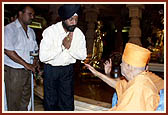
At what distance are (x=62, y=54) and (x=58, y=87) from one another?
1.15 feet

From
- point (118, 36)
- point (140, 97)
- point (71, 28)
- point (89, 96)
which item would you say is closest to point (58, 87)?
point (71, 28)

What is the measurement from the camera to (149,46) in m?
5.52

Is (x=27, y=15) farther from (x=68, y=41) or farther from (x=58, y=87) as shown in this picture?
→ (x=58, y=87)

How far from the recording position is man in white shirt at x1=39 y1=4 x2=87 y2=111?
1809 mm

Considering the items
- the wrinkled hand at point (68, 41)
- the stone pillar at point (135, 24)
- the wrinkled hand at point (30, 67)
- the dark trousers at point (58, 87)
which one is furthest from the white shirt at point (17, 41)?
the stone pillar at point (135, 24)

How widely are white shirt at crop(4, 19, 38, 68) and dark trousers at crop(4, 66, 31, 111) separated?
8cm

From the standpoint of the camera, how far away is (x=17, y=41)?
2.08 metres

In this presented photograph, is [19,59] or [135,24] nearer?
[19,59]

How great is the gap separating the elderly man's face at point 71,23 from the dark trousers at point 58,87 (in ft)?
1.23

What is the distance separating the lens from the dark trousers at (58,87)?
6.44 feet

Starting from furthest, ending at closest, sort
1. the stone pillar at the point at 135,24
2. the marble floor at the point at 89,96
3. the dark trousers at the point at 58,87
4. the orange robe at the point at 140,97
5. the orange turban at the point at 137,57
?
the stone pillar at the point at 135,24, the marble floor at the point at 89,96, the dark trousers at the point at 58,87, the orange turban at the point at 137,57, the orange robe at the point at 140,97

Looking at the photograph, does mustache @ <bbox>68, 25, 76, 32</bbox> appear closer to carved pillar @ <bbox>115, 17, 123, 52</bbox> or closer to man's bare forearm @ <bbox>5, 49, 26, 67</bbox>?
man's bare forearm @ <bbox>5, 49, 26, 67</bbox>

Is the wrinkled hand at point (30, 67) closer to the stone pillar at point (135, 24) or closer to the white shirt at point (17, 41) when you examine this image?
the white shirt at point (17, 41)

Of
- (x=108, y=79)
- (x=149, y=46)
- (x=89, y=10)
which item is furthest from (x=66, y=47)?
(x=149, y=46)
